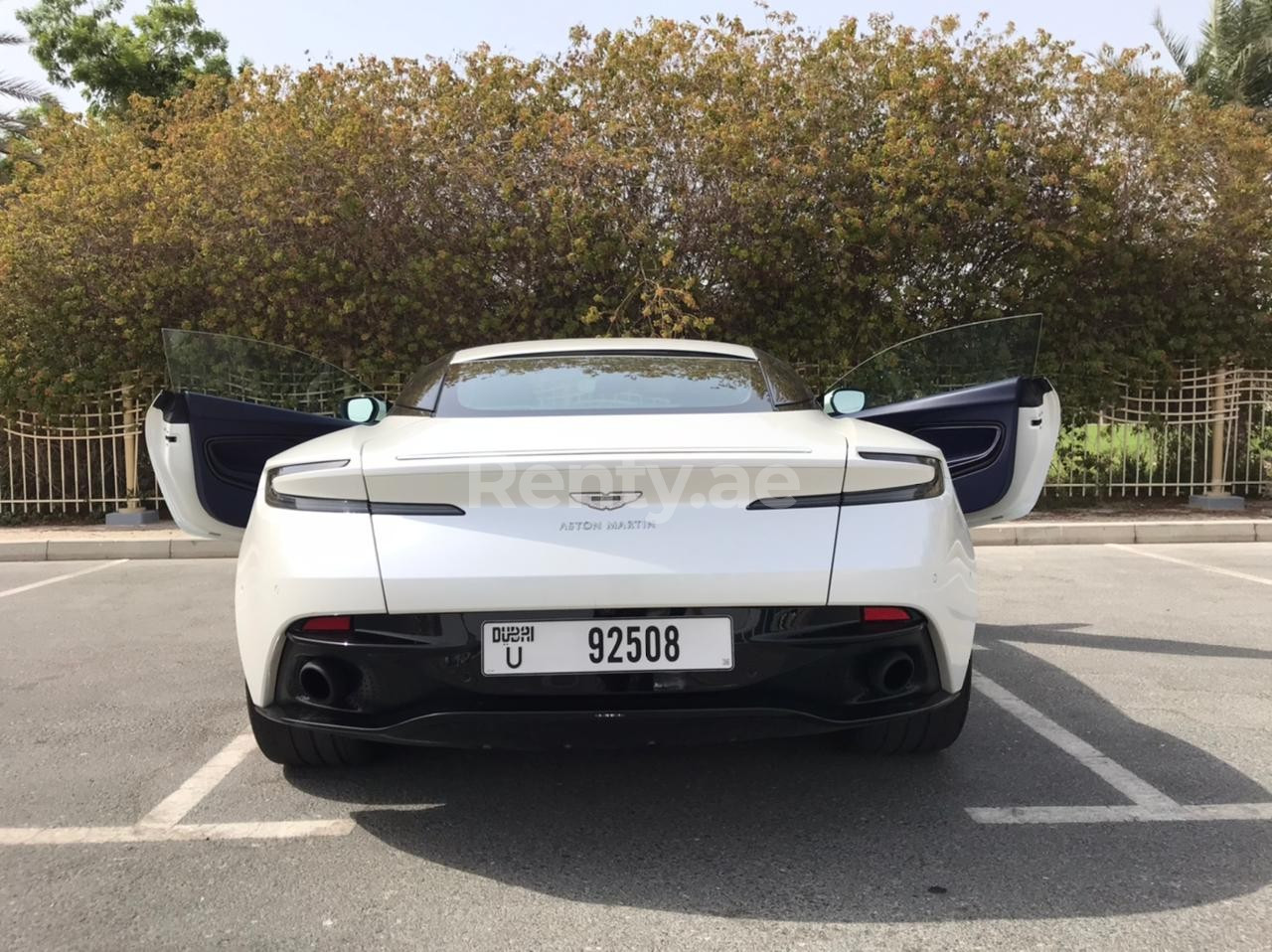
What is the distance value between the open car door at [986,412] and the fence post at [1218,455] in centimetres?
846

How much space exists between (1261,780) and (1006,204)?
837cm

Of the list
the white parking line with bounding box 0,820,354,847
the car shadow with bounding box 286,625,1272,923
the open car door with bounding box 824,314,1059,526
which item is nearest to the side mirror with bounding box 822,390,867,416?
the open car door with bounding box 824,314,1059,526

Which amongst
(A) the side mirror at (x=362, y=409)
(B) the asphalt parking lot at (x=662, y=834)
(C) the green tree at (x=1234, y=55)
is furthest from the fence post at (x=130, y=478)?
(C) the green tree at (x=1234, y=55)

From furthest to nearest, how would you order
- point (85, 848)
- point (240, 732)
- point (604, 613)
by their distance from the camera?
point (240, 732) < point (85, 848) < point (604, 613)

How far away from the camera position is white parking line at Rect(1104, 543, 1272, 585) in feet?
23.8

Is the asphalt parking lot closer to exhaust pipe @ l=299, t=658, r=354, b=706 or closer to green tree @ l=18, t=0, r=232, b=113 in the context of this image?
exhaust pipe @ l=299, t=658, r=354, b=706

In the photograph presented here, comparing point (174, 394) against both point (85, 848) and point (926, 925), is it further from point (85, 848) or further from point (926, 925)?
point (926, 925)

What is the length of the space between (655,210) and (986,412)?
735 cm

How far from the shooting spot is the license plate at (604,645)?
8.14ft

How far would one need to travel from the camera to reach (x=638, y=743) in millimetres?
2535

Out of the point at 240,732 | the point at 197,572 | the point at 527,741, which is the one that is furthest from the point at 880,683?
the point at 197,572

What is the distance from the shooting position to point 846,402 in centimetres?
386

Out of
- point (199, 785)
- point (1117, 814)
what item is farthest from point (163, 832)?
point (1117, 814)

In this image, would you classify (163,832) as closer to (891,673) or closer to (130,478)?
(891,673)
